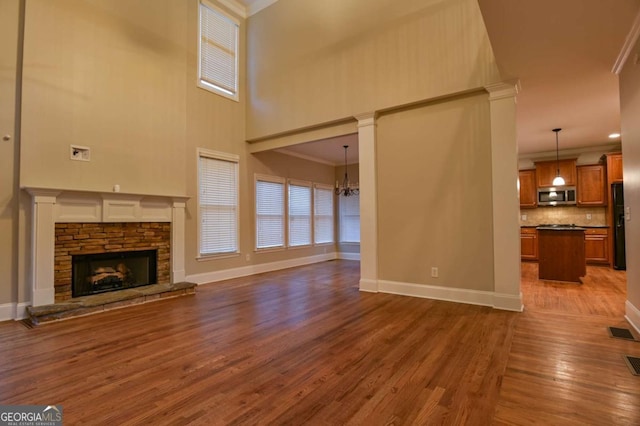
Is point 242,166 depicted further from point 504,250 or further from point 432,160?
point 504,250

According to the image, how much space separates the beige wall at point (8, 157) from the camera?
3943 mm

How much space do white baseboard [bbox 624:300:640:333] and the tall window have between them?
5.92m

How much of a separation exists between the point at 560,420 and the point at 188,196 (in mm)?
5496

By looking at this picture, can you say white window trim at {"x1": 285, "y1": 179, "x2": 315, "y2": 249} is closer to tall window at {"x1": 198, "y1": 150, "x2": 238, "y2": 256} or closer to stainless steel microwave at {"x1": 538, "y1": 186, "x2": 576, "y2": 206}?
tall window at {"x1": 198, "y1": 150, "x2": 238, "y2": 256}

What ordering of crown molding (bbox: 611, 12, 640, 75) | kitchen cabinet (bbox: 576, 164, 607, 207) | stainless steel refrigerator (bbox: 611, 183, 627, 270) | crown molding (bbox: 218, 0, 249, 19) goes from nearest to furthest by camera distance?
1. crown molding (bbox: 611, 12, 640, 75)
2. crown molding (bbox: 218, 0, 249, 19)
3. stainless steel refrigerator (bbox: 611, 183, 627, 270)
4. kitchen cabinet (bbox: 576, 164, 607, 207)

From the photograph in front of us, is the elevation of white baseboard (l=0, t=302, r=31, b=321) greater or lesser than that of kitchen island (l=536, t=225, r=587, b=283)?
lesser

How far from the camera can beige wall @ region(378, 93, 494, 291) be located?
423 centimetres

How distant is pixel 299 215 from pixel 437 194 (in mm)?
4326

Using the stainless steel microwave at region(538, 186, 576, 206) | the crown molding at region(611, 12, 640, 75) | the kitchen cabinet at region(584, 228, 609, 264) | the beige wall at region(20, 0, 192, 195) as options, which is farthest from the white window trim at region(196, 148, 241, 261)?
the kitchen cabinet at region(584, 228, 609, 264)

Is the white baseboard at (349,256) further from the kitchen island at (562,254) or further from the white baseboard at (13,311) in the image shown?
the white baseboard at (13,311)

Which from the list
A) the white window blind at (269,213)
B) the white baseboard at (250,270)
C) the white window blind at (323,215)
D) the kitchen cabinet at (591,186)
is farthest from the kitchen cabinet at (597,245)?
the white window blind at (269,213)

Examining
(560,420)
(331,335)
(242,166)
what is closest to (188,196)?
(242,166)

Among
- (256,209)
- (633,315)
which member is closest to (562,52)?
(633,315)

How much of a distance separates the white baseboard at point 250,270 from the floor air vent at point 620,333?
5.63m
